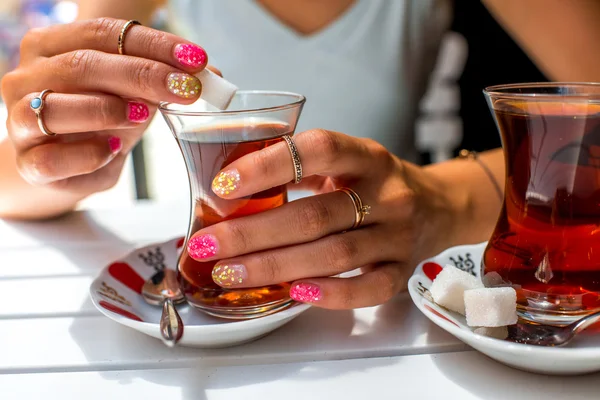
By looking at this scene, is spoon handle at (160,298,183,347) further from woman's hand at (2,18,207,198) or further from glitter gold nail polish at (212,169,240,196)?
woman's hand at (2,18,207,198)

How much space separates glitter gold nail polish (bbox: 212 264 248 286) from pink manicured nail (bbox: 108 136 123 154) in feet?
1.26

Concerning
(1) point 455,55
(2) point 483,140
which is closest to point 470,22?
(1) point 455,55

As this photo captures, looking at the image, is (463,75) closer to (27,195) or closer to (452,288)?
(27,195)

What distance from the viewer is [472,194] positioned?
0.93m

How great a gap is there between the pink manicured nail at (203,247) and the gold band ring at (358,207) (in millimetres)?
174

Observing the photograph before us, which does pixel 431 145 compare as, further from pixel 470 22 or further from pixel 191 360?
pixel 191 360

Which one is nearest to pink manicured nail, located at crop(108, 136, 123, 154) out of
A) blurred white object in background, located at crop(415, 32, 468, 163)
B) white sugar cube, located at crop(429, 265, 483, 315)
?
white sugar cube, located at crop(429, 265, 483, 315)

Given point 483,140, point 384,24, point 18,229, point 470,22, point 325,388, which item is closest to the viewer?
point 325,388

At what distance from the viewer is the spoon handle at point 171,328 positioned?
0.57 m

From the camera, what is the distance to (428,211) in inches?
31.2

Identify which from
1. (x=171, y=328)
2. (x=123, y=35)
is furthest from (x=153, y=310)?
(x=123, y=35)

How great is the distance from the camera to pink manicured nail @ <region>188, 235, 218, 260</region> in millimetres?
630

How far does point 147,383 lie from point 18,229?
0.72 m

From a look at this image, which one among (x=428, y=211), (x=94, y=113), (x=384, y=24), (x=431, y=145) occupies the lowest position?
(x=431, y=145)
